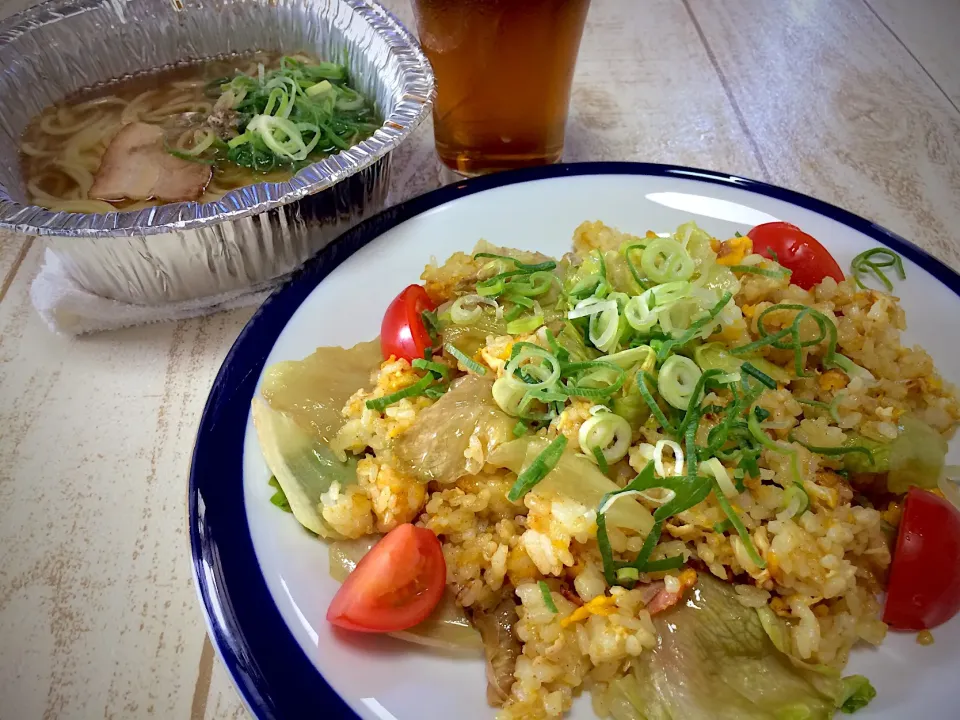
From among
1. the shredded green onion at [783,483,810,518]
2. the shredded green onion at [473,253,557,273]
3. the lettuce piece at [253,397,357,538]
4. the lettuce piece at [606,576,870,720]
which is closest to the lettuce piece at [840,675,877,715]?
the lettuce piece at [606,576,870,720]

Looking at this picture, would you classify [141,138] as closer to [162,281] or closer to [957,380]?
[162,281]

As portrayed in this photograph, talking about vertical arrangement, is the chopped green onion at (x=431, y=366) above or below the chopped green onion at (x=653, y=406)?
below

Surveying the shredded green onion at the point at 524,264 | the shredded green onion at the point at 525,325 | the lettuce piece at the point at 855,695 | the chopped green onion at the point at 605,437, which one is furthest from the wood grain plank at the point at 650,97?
the lettuce piece at the point at 855,695

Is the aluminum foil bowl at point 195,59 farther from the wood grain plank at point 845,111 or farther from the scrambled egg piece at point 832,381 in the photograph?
the wood grain plank at point 845,111

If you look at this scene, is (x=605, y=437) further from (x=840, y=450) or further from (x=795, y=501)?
(x=840, y=450)

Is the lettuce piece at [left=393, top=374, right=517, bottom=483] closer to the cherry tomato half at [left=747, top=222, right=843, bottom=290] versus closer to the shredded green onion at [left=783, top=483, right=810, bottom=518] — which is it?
the shredded green onion at [left=783, top=483, right=810, bottom=518]

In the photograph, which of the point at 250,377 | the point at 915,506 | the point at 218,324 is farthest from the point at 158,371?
the point at 915,506

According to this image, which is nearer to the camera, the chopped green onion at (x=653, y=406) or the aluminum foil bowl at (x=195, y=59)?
the chopped green onion at (x=653, y=406)
